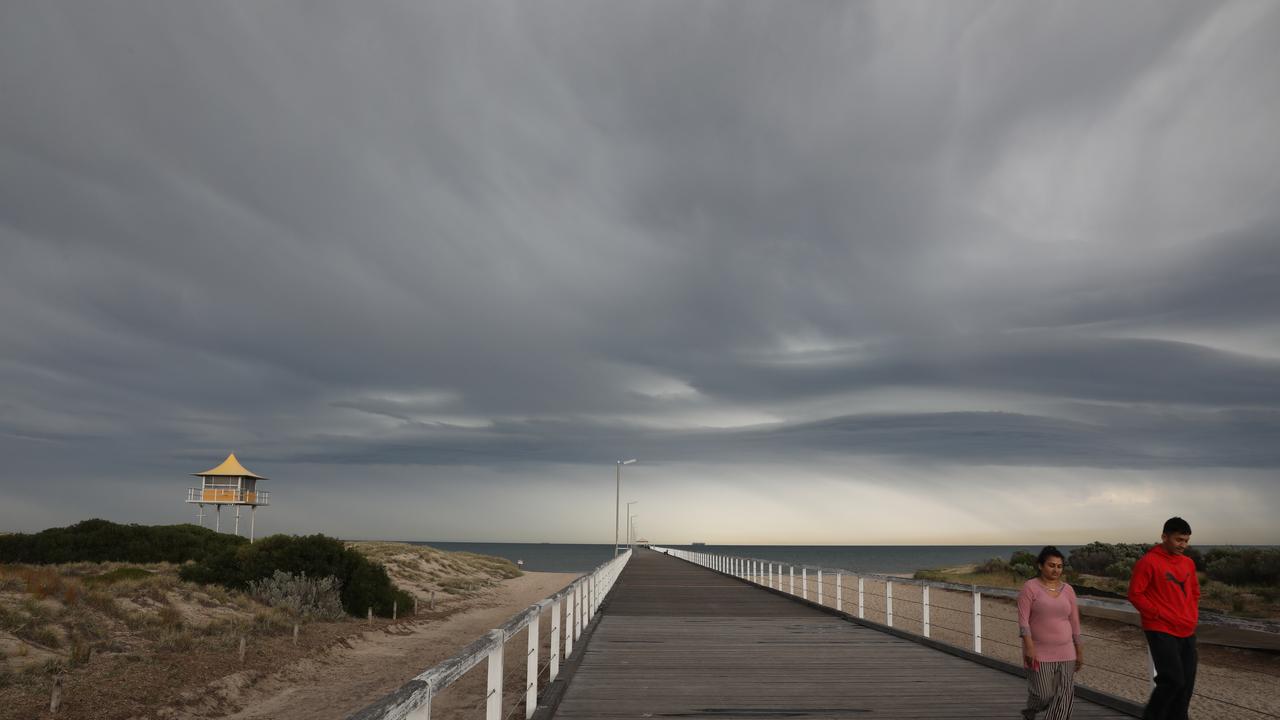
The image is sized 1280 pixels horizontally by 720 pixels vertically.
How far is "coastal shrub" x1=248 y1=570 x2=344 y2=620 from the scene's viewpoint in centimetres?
2272

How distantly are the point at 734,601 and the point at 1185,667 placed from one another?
53.3 ft

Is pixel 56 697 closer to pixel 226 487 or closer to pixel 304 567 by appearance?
pixel 304 567

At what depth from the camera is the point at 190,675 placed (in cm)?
1465

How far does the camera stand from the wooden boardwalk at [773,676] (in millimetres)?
7895

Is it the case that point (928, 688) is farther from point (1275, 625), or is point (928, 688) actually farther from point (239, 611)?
point (239, 611)

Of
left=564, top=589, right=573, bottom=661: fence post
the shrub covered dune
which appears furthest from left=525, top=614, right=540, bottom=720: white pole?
the shrub covered dune

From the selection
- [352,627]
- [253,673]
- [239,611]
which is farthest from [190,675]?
[352,627]

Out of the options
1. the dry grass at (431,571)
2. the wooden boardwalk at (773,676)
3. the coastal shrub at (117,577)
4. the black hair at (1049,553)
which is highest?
the black hair at (1049,553)

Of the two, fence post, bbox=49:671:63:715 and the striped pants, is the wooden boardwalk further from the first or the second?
fence post, bbox=49:671:63:715

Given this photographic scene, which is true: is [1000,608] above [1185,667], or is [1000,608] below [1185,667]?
below

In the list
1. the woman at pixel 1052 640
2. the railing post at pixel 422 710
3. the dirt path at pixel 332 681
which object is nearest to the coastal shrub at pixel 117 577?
the dirt path at pixel 332 681

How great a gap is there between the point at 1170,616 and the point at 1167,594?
15 centimetres

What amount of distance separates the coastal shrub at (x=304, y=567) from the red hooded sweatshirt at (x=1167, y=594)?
2273 centimetres

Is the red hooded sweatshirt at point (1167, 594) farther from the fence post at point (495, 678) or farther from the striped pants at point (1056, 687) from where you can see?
the fence post at point (495, 678)
